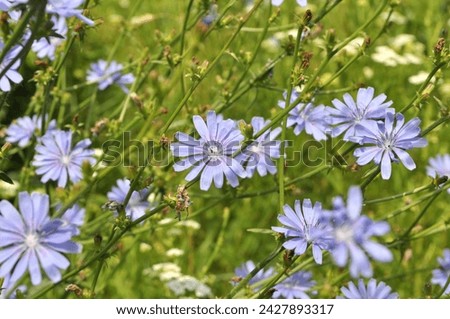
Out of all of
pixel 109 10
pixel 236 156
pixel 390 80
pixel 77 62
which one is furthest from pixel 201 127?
pixel 109 10

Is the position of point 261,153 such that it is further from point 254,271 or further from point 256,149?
point 254,271

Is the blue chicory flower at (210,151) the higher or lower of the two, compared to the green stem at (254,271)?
higher

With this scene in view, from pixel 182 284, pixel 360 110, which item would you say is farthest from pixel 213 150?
pixel 182 284

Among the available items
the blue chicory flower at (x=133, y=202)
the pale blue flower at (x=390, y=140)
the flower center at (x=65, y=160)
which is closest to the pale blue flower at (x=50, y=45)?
the flower center at (x=65, y=160)

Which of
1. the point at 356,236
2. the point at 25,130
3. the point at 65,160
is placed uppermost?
the point at 25,130

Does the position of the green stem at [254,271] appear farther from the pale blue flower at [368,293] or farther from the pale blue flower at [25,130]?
the pale blue flower at [25,130]

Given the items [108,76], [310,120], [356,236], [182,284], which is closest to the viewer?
[356,236]
